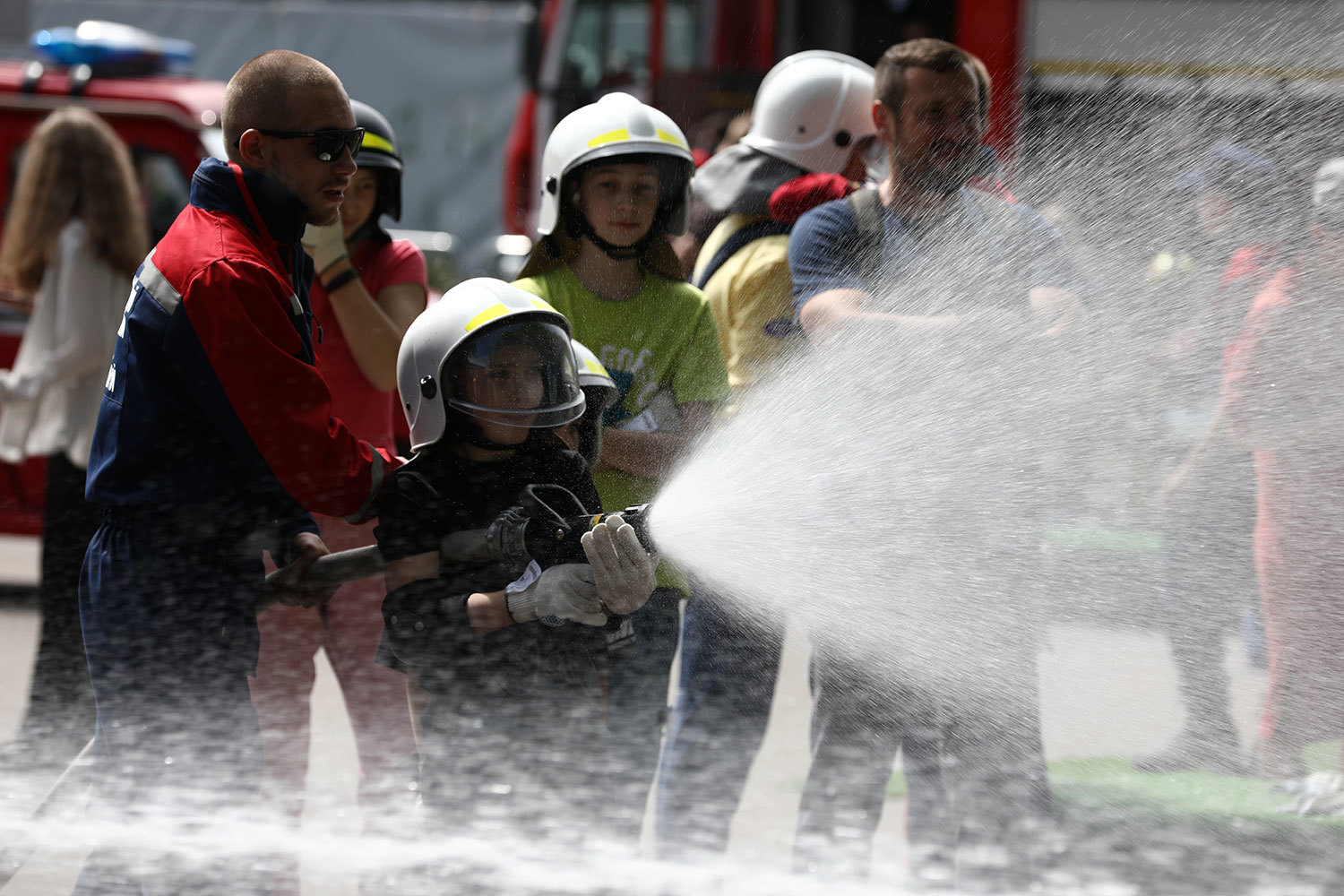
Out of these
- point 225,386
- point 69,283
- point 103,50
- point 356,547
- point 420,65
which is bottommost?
point 356,547

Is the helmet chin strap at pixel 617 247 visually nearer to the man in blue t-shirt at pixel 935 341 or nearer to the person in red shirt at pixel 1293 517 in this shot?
the man in blue t-shirt at pixel 935 341

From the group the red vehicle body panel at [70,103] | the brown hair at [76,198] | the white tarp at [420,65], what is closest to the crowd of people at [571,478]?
the brown hair at [76,198]

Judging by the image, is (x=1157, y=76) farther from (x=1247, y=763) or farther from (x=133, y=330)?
(x=133, y=330)

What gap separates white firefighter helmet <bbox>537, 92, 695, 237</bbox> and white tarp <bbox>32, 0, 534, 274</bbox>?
10.1 meters

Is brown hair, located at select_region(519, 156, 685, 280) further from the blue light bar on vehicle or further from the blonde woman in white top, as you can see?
the blue light bar on vehicle

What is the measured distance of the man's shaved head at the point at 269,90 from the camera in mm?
2695

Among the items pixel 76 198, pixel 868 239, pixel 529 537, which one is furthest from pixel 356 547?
pixel 76 198

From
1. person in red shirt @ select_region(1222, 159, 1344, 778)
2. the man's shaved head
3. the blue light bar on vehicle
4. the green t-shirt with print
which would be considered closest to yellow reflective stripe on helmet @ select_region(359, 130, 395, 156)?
the green t-shirt with print

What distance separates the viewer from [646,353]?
10.2 ft

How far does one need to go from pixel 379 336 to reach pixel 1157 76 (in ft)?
17.4

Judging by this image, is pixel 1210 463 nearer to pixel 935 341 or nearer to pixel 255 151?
pixel 935 341

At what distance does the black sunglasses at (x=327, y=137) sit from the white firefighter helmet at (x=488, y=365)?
36 centimetres

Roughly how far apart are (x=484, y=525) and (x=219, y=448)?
50 centimetres

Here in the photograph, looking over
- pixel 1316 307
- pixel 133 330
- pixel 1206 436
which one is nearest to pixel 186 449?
pixel 133 330
